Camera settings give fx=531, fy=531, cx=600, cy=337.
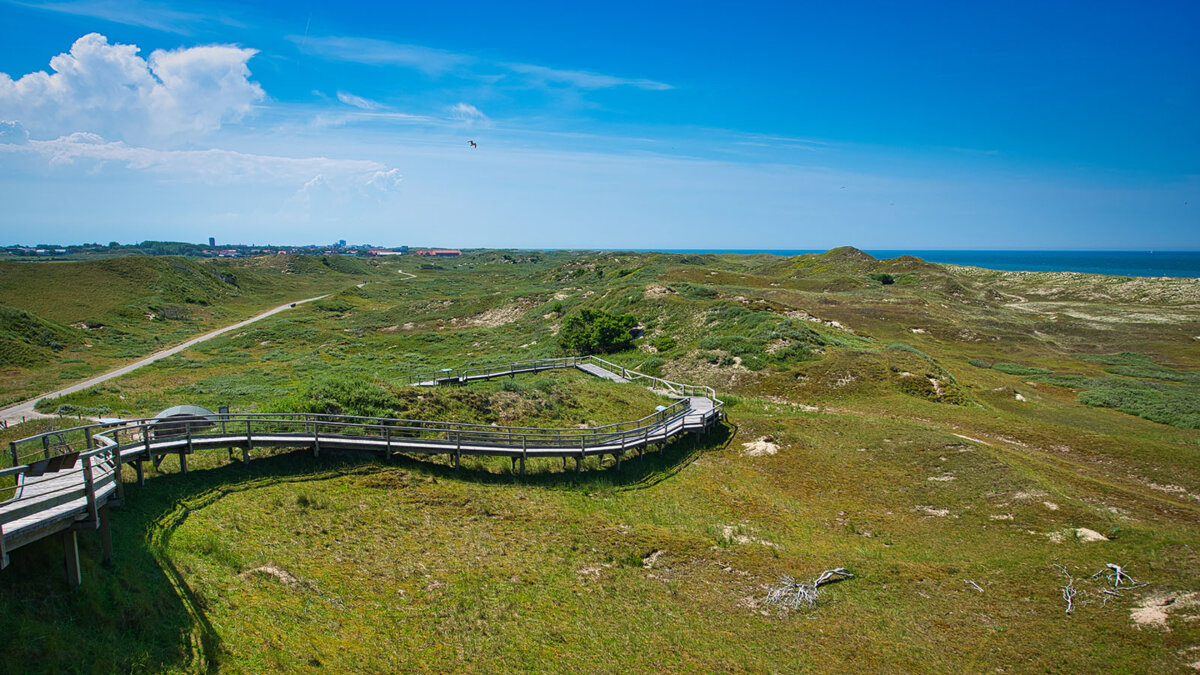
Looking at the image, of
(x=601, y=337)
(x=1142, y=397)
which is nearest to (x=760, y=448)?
(x=601, y=337)

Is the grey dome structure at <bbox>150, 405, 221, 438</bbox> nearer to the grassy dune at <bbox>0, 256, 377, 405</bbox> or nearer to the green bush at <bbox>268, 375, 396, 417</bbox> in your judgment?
the green bush at <bbox>268, 375, 396, 417</bbox>

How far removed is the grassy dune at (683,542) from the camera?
10281 millimetres

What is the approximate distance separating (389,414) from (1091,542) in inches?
975

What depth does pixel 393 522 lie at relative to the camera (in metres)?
15.4

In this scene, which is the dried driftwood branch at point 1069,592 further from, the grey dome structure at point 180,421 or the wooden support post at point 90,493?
the grey dome structure at point 180,421

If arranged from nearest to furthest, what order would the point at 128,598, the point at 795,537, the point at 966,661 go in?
the point at 128,598 → the point at 966,661 → the point at 795,537

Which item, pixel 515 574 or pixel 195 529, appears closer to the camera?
pixel 195 529

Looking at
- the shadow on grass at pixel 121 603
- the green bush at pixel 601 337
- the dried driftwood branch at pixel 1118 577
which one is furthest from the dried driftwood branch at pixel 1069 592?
the green bush at pixel 601 337

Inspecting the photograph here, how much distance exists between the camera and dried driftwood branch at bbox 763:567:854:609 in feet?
44.2

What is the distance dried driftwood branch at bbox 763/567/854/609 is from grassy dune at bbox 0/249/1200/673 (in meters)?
0.28

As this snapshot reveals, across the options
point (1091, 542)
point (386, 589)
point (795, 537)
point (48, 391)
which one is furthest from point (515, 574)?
point (48, 391)

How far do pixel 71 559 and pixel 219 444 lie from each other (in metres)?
8.22

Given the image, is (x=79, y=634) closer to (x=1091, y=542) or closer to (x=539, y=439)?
(x=539, y=439)

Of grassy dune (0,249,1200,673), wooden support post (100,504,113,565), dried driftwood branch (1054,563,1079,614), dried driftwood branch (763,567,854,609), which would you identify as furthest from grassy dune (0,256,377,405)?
dried driftwood branch (1054,563,1079,614)
